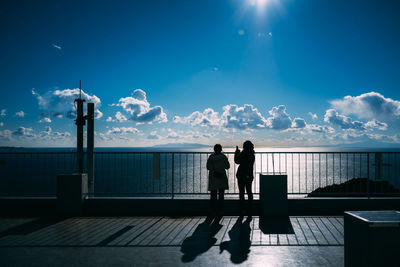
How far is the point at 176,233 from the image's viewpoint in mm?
5211

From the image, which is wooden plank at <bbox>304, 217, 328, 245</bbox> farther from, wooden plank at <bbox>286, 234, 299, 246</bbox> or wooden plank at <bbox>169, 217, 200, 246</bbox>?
wooden plank at <bbox>169, 217, 200, 246</bbox>

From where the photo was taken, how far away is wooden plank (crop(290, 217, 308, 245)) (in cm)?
469

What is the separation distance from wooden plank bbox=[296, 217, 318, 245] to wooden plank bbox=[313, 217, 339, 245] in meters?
0.22

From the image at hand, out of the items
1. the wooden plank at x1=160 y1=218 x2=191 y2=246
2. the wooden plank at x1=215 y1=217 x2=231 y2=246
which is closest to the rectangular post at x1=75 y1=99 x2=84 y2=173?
the wooden plank at x1=160 y1=218 x2=191 y2=246

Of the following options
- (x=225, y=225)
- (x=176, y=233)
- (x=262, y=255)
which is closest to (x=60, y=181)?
(x=176, y=233)

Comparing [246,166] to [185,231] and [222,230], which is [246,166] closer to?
[222,230]

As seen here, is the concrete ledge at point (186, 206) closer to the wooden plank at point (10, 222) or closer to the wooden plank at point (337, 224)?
the wooden plank at point (10, 222)

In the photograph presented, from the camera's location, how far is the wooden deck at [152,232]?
4695 mm

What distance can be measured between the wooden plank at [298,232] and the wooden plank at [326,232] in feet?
1.25

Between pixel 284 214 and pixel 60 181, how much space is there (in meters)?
5.54

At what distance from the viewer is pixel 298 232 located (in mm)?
5199

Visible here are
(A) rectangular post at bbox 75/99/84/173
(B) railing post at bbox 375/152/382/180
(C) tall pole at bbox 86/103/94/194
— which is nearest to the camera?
(B) railing post at bbox 375/152/382/180

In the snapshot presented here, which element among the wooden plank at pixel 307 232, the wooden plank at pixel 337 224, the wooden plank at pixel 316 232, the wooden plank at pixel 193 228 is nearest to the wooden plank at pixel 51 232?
the wooden plank at pixel 193 228

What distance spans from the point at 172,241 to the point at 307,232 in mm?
2553
